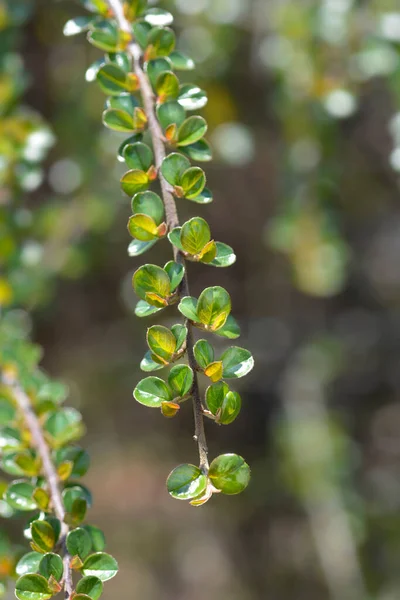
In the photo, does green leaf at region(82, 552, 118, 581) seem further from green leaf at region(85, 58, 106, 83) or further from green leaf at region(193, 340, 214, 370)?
green leaf at region(85, 58, 106, 83)

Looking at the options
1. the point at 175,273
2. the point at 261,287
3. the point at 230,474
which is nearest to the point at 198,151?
the point at 175,273

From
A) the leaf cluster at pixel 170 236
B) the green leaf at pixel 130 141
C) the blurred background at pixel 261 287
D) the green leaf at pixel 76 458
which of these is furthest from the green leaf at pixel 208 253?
the blurred background at pixel 261 287

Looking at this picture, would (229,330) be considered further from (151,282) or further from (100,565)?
(100,565)

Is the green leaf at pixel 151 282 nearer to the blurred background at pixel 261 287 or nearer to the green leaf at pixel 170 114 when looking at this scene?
the green leaf at pixel 170 114

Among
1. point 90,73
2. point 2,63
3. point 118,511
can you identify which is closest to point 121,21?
point 90,73

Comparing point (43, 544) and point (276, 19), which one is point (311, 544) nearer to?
point (276, 19)

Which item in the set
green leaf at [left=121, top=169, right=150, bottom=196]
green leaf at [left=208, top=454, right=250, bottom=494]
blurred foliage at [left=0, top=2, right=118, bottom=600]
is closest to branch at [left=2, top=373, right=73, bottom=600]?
blurred foliage at [left=0, top=2, right=118, bottom=600]
